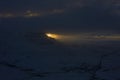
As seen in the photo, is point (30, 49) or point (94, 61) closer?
point (94, 61)

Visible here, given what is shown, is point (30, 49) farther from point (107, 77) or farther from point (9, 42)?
→ point (107, 77)

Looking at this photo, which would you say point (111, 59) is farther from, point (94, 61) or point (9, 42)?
point (9, 42)

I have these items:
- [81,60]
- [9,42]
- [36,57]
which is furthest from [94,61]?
[9,42]

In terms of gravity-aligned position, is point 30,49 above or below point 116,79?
above

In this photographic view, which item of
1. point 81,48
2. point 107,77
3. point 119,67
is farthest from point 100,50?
point 107,77

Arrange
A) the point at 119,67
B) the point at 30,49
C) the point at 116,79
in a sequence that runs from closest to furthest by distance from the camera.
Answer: the point at 116,79 < the point at 119,67 < the point at 30,49

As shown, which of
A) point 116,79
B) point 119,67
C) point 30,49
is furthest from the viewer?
point 30,49
